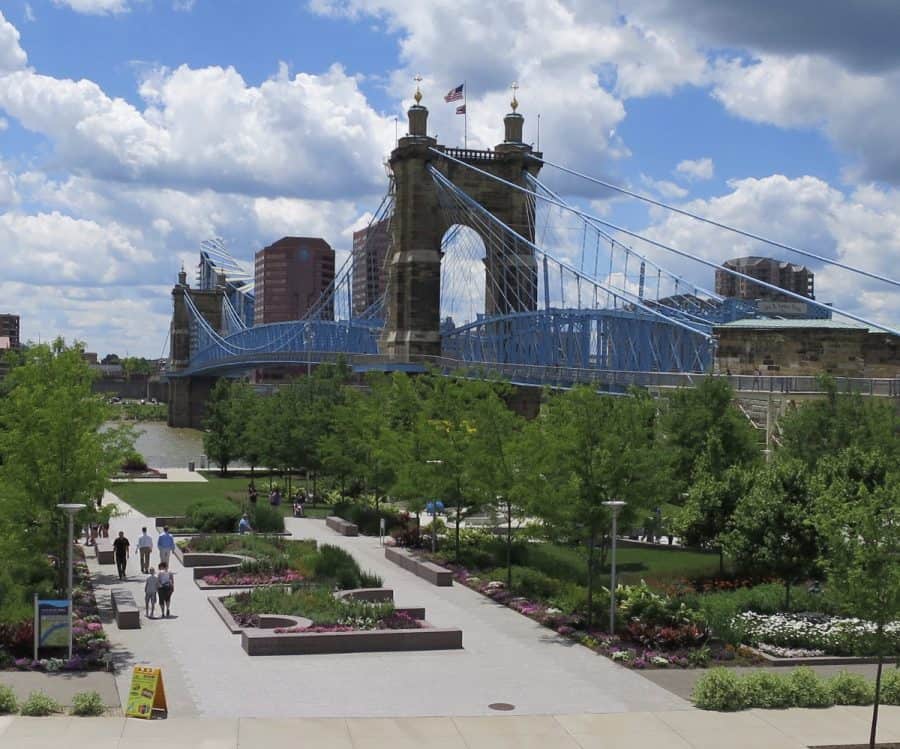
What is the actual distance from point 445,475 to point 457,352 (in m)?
50.3

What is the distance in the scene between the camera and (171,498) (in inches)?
2045

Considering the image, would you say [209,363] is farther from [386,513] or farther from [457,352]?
[386,513]

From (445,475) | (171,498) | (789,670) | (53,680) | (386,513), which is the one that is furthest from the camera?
(171,498)

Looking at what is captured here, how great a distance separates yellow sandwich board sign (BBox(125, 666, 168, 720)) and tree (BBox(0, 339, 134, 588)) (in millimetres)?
7150

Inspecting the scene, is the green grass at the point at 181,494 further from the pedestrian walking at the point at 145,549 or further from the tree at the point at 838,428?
the tree at the point at 838,428

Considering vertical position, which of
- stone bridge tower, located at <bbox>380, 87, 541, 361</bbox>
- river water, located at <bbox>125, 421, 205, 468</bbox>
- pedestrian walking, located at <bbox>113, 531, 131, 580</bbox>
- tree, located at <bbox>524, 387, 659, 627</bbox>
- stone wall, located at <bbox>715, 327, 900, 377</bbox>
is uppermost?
stone bridge tower, located at <bbox>380, 87, 541, 361</bbox>

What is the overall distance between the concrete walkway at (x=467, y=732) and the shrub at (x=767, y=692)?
1.16ft

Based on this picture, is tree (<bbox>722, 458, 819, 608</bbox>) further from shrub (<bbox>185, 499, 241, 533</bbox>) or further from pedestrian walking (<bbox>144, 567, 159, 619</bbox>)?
shrub (<bbox>185, 499, 241, 533</bbox>)

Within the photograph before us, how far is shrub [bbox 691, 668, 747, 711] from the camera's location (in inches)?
717

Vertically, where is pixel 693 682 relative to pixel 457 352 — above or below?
below

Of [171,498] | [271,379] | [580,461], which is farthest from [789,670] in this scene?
[271,379]

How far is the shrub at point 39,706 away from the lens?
16.8m

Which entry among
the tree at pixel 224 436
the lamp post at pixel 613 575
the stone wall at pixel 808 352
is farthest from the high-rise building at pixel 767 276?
the lamp post at pixel 613 575

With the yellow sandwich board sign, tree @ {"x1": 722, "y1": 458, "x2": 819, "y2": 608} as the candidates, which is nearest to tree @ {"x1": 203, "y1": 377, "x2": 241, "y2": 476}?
tree @ {"x1": 722, "y1": 458, "x2": 819, "y2": 608}
